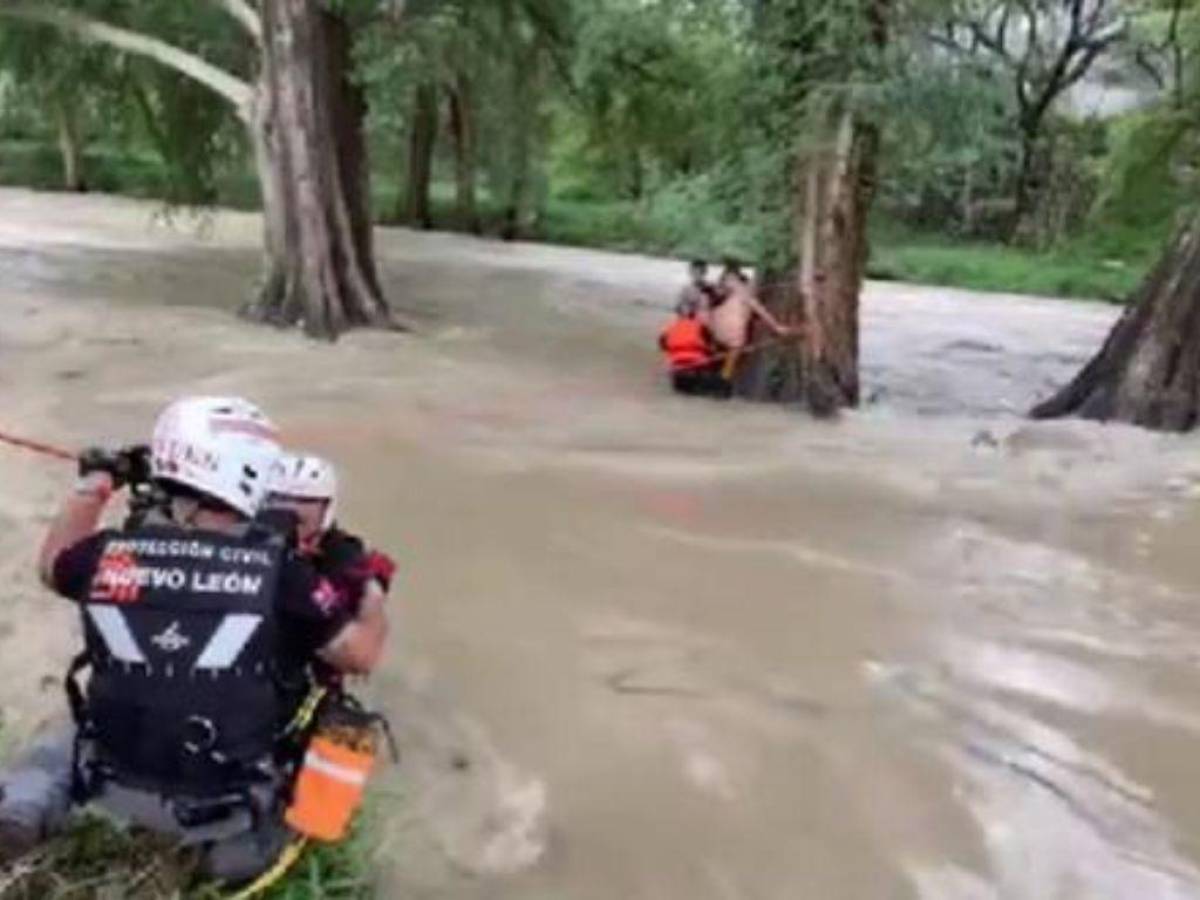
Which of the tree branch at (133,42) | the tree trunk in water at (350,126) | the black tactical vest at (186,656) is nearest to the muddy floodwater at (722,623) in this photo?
the black tactical vest at (186,656)

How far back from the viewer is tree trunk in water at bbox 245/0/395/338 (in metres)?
17.0

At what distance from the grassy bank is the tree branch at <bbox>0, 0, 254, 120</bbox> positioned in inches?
224

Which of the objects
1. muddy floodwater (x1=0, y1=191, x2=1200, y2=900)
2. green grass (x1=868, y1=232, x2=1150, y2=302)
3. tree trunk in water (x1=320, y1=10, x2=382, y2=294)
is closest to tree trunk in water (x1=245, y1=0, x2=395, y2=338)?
tree trunk in water (x1=320, y1=10, x2=382, y2=294)

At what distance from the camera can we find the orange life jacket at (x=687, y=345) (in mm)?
14148

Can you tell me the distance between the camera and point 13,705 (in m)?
5.68

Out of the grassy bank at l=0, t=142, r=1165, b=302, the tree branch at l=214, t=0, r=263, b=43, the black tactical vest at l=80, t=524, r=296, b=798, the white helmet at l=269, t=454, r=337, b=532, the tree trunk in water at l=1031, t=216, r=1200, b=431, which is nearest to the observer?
the black tactical vest at l=80, t=524, r=296, b=798

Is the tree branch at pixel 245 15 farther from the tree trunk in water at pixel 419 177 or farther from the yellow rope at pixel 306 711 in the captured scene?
the yellow rope at pixel 306 711

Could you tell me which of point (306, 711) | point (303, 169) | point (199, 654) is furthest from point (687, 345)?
point (199, 654)

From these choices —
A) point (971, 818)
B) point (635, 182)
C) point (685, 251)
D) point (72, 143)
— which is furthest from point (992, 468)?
point (72, 143)

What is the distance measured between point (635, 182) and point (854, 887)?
24.5 m

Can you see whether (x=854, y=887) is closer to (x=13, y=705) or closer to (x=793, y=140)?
(x=13, y=705)

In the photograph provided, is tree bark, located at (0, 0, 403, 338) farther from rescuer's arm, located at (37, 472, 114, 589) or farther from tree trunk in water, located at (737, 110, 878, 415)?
rescuer's arm, located at (37, 472, 114, 589)

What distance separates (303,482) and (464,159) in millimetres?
28232

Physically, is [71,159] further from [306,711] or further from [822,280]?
[306,711]
